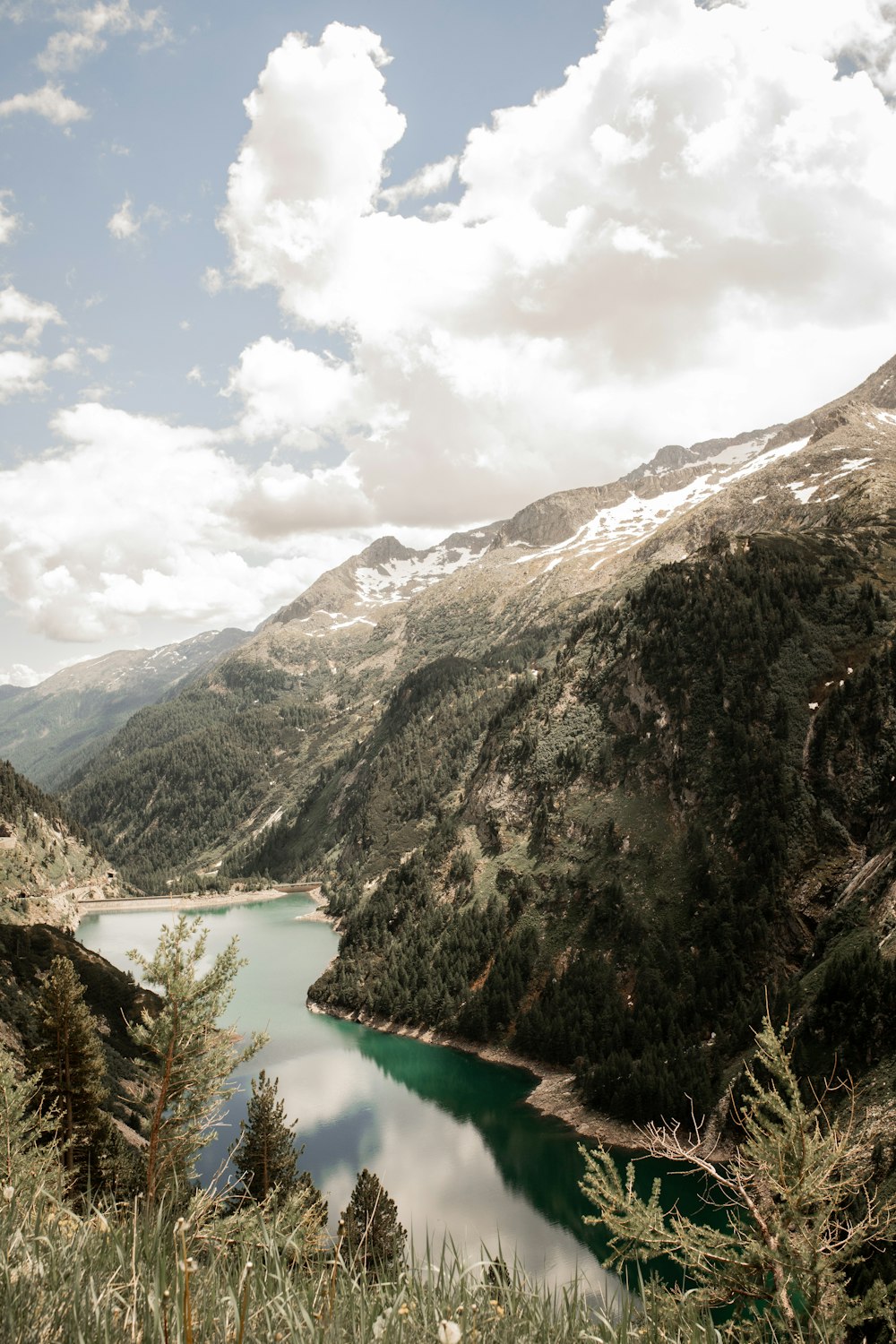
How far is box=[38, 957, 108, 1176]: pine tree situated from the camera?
100 ft

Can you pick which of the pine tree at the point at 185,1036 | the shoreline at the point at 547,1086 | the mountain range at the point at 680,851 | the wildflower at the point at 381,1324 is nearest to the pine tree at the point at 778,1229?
the wildflower at the point at 381,1324

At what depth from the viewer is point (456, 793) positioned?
129750 millimetres

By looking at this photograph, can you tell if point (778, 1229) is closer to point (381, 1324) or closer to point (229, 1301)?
point (381, 1324)

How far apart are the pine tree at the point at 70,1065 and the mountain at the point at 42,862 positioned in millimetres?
91621

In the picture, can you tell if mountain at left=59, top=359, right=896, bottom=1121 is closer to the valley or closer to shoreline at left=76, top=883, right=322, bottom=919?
the valley

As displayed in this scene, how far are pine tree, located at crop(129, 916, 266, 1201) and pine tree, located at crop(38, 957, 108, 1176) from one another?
1449cm

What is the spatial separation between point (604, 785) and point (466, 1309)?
290 feet

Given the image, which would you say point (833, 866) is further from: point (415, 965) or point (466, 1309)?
point (466, 1309)

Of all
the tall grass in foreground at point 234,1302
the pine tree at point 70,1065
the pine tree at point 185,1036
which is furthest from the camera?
the pine tree at point 70,1065

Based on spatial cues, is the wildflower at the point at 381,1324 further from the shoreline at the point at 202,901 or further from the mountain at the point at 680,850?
the shoreline at the point at 202,901

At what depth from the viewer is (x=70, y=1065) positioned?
31094 mm

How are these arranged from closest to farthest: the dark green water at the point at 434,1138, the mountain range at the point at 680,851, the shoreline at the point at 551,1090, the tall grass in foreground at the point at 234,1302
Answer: the tall grass in foreground at the point at 234,1302, the dark green water at the point at 434,1138, the shoreline at the point at 551,1090, the mountain range at the point at 680,851

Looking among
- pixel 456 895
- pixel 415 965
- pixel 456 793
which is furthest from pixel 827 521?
pixel 415 965

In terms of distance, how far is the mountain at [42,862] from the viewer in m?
123
